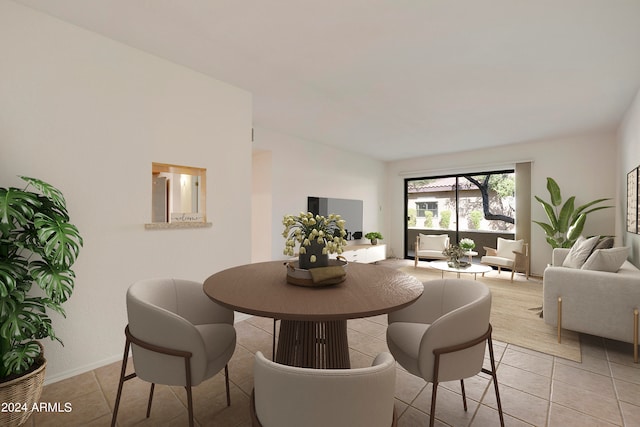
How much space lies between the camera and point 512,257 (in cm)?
521

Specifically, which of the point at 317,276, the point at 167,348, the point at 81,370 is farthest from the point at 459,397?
the point at 81,370

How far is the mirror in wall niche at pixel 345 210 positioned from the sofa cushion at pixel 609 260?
3.46 m

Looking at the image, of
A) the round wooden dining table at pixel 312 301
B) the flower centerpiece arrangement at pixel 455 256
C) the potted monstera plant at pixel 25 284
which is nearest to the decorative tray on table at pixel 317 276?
the round wooden dining table at pixel 312 301

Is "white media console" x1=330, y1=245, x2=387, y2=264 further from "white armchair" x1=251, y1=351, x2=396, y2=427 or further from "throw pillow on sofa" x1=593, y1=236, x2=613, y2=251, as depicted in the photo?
"white armchair" x1=251, y1=351, x2=396, y2=427

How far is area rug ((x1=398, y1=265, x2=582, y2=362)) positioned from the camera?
2.59m

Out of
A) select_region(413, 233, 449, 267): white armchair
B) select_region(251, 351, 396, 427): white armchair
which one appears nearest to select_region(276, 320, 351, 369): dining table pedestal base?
select_region(251, 351, 396, 427): white armchair

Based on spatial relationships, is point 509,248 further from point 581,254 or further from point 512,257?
point 581,254

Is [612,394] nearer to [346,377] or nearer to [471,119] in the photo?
[346,377]

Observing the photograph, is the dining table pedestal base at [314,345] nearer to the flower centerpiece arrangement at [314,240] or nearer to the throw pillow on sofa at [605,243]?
the flower centerpiece arrangement at [314,240]

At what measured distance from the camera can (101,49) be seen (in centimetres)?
224

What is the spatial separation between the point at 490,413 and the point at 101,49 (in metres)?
3.69

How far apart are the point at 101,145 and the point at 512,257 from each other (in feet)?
20.0

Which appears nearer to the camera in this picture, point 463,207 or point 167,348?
point 167,348

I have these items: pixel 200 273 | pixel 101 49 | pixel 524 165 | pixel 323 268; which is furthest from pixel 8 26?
pixel 524 165
